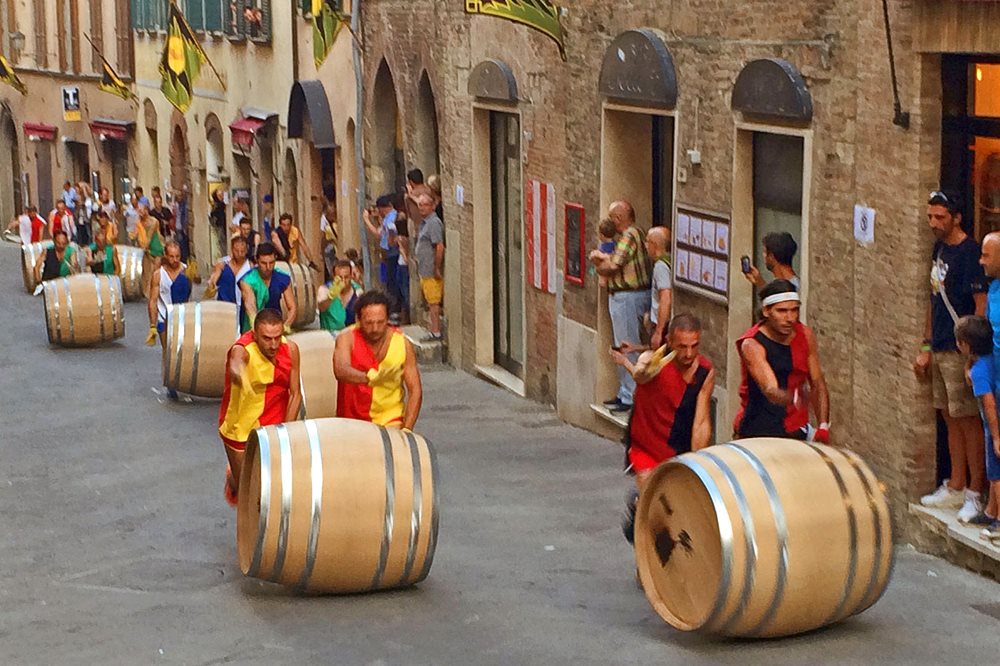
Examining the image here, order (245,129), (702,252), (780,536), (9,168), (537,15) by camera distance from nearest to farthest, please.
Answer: (780,536) < (702,252) < (537,15) < (245,129) < (9,168)

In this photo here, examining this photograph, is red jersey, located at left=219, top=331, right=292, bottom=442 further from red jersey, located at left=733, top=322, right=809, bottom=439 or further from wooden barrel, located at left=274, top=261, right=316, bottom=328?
wooden barrel, located at left=274, top=261, right=316, bottom=328

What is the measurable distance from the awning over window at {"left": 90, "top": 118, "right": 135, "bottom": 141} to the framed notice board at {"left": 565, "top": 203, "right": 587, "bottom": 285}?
25407mm

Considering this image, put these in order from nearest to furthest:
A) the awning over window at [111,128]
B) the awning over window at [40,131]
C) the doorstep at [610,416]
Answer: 1. the doorstep at [610,416]
2. the awning over window at [111,128]
3. the awning over window at [40,131]

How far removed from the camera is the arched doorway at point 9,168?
50375 mm

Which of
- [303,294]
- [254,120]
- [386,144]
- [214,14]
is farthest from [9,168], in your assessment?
[386,144]

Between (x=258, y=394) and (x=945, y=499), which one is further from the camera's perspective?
(x=258, y=394)

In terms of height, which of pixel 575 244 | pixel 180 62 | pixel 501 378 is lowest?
pixel 501 378

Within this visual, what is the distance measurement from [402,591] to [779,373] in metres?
2.22

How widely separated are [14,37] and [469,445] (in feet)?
118

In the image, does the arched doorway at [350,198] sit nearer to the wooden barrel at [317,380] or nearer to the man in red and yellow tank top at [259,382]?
the wooden barrel at [317,380]

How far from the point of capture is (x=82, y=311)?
76.2 ft

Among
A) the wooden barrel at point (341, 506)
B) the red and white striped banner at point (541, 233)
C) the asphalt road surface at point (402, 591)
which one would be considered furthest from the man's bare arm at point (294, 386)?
the red and white striped banner at point (541, 233)

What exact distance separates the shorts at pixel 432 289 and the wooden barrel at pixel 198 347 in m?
3.45

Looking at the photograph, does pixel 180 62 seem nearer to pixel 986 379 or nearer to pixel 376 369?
pixel 376 369
